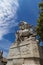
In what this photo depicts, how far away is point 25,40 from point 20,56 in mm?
1069

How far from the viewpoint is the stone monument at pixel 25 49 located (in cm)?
1134

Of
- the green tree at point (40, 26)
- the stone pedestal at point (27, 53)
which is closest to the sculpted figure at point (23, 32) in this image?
the stone pedestal at point (27, 53)

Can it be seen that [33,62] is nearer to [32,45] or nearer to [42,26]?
[32,45]

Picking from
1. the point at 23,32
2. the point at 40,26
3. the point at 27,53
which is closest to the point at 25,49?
the point at 27,53

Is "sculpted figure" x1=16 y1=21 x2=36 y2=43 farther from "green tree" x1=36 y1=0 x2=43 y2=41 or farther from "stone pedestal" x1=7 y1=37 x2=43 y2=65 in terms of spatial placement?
"green tree" x1=36 y1=0 x2=43 y2=41

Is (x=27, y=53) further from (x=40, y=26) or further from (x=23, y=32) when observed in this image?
(x=40, y=26)

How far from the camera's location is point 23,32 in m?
12.3

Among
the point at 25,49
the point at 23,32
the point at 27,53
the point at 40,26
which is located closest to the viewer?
the point at 27,53

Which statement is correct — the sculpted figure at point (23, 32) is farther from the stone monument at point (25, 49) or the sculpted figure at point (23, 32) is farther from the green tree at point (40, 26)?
the green tree at point (40, 26)

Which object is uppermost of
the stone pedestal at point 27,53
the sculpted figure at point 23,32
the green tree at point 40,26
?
the green tree at point 40,26

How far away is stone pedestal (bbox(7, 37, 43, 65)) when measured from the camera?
11.3 m

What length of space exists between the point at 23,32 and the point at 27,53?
158cm

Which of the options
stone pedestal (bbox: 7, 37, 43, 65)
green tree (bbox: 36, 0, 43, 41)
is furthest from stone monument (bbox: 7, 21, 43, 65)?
green tree (bbox: 36, 0, 43, 41)

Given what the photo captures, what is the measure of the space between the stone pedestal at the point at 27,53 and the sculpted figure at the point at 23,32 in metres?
0.44
